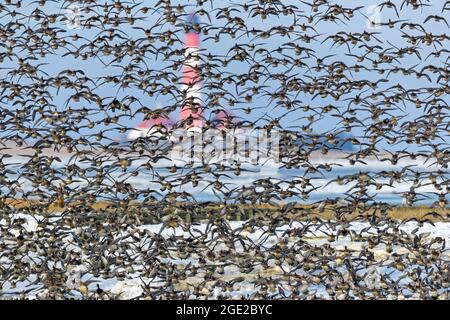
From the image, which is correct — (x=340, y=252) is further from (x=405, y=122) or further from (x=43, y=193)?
(x=43, y=193)

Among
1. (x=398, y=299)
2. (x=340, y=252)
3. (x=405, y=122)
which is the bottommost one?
(x=398, y=299)

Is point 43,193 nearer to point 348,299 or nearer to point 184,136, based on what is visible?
point 184,136

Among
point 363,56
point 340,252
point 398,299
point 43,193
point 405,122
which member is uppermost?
point 363,56
